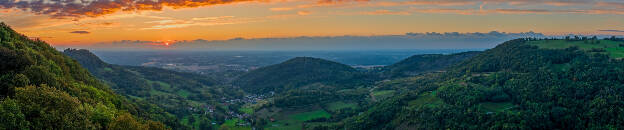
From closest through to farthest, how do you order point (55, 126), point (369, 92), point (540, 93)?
point (55, 126)
point (540, 93)
point (369, 92)

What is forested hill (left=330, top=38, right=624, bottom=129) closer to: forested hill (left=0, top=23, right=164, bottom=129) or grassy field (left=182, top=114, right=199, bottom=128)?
grassy field (left=182, top=114, right=199, bottom=128)

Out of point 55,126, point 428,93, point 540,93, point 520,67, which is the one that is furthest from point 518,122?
point 55,126

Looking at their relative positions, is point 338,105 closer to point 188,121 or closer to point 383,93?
point 383,93

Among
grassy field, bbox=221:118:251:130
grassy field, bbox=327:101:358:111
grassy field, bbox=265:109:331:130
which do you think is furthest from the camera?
grassy field, bbox=327:101:358:111

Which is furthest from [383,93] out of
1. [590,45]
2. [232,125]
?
[590,45]

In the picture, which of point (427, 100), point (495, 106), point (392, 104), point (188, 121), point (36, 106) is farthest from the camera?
point (188, 121)

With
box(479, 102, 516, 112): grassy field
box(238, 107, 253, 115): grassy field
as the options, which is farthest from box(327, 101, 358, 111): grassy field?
box(479, 102, 516, 112): grassy field

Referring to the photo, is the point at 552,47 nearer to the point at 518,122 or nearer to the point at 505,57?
the point at 505,57
